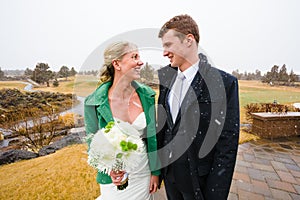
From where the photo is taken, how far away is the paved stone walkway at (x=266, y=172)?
2.45 metres

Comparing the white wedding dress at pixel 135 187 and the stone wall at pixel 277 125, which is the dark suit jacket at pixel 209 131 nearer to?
the white wedding dress at pixel 135 187

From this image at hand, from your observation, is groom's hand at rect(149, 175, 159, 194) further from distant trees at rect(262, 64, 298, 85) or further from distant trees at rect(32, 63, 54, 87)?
distant trees at rect(262, 64, 298, 85)

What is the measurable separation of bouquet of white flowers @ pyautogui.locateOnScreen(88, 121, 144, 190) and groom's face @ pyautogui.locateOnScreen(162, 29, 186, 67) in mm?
681

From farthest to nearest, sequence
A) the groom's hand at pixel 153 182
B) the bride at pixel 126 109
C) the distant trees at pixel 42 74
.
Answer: the distant trees at pixel 42 74 < the groom's hand at pixel 153 182 < the bride at pixel 126 109

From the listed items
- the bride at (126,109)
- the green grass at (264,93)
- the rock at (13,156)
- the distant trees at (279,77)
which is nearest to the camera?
the bride at (126,109)

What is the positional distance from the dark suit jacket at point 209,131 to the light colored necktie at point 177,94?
8 centimetres

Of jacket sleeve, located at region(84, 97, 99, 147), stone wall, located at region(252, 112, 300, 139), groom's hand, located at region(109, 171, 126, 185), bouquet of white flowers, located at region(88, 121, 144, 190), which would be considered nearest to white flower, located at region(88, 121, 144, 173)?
bouquet of white flowers, located at region(88, 121, 144, 190)

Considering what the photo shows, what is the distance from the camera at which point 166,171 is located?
1.45 meters

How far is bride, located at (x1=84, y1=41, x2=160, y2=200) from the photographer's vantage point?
4.62 feet

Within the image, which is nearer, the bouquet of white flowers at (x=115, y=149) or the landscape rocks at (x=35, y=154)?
the bouquet of white flowers at (x=115, y=149)

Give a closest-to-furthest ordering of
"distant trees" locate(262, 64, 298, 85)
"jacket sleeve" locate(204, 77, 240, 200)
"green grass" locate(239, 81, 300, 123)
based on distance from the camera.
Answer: "jacket sleeve" locate(204, 77, 240, 200), "green grass" locate(239, 81, 300, 123), "distant trees" locate(262, 64, 298, 85)

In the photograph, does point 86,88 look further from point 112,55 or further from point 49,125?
point 49,125

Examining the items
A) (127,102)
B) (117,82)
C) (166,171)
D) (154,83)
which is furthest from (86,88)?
(166,171)

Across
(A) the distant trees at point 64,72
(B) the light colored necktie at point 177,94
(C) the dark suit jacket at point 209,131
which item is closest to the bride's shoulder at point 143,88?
(B) the light colored necktie at point 177,94
